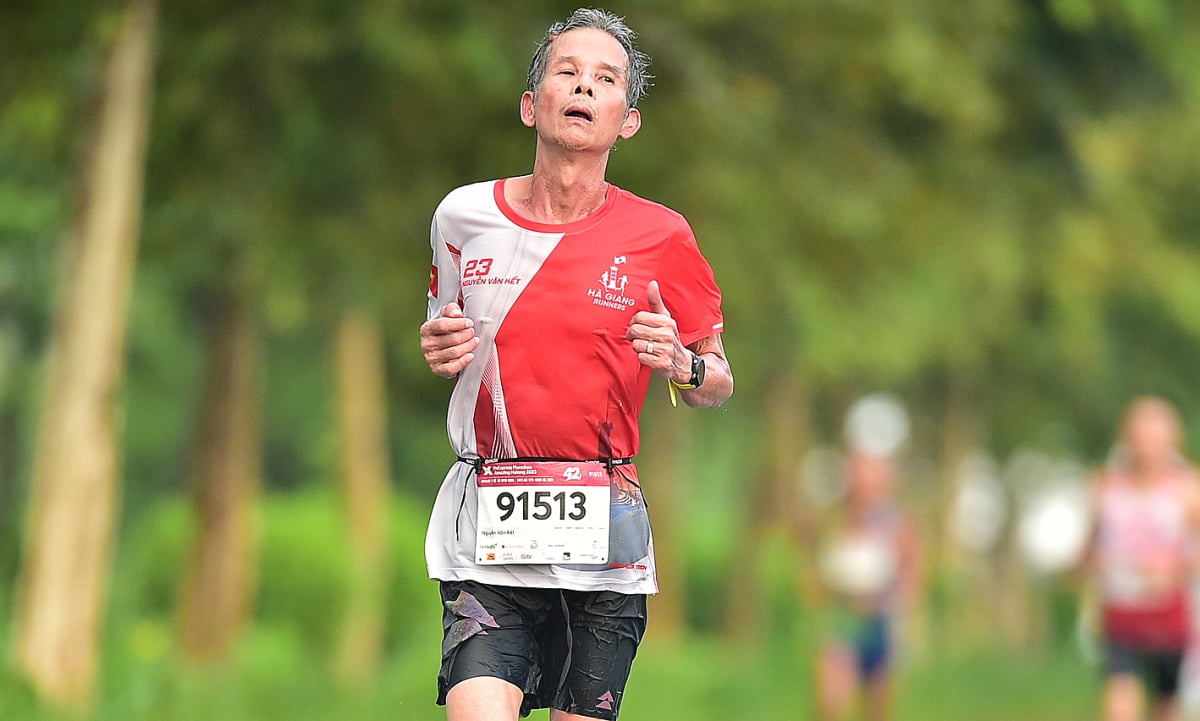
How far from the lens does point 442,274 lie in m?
4.90

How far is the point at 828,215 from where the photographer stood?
13.0 m

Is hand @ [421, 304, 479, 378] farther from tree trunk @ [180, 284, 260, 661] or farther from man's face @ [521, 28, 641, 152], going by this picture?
tree trunk @ [180, 284, 260, 661]

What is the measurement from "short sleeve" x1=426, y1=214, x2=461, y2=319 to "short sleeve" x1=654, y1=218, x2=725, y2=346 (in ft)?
1.50

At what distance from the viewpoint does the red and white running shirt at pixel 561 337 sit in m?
4.68

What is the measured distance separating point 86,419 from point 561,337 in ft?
20.3

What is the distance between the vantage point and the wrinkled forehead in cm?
466

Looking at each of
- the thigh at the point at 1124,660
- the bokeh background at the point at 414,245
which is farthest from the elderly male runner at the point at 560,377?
the thigh at the point at 1124,660

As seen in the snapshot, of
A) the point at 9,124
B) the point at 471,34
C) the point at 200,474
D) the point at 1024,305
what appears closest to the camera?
the point at 471,34

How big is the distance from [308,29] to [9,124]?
8.01 feet

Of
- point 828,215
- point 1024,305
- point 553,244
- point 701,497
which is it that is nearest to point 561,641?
point 553,244

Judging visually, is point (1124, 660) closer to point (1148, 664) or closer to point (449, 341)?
point (1148, 664)

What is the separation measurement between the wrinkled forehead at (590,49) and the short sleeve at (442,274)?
0.48 metres

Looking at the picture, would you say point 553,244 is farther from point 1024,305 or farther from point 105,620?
point 1024,305

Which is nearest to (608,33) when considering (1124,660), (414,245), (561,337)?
(561,337)
